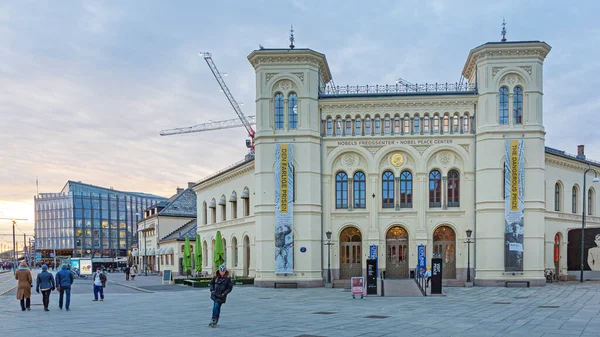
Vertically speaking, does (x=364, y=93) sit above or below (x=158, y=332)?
above

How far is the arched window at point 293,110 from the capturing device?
37.5 metres

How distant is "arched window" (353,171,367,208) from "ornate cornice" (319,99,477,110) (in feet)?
15.6

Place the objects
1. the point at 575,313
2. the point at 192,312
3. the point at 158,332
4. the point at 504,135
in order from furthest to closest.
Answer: the point at 504,135 → the point at 192,312 → the point at 575,313 → the point at 158,332

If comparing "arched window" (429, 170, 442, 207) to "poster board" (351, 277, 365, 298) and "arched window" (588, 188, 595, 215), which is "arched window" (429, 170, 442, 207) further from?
"arched window" (588, 188, 595, 215)

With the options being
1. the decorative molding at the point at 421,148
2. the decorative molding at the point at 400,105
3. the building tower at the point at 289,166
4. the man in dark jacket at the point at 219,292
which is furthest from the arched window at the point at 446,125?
the man in dark jacket at the point at 219,292

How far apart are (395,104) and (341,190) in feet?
23.4

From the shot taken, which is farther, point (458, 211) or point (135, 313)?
point (458, 211)

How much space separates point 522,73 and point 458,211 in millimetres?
10126

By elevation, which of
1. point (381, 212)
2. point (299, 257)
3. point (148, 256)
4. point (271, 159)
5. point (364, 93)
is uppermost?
point (364, 93)

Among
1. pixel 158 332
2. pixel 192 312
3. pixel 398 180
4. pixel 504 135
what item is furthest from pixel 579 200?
pixel 158 332

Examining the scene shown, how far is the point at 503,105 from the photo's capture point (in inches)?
1425

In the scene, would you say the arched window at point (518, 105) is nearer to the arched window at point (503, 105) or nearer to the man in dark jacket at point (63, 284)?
the arched window at point (503, 105)

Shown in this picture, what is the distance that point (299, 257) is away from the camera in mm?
36531

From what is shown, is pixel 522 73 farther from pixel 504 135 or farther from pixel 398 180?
pixel 398 180
